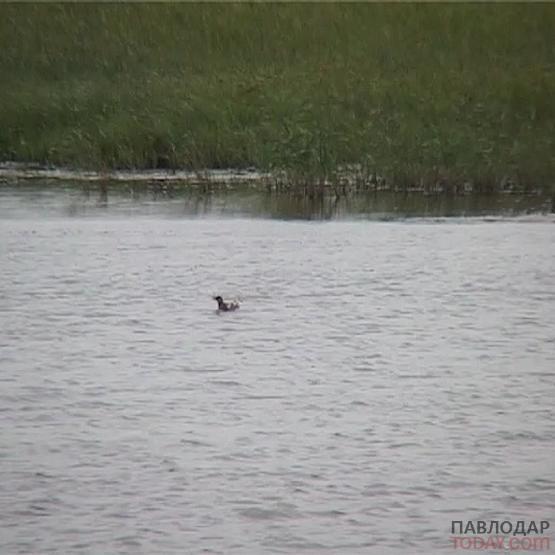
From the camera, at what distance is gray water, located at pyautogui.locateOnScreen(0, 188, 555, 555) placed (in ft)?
26.3

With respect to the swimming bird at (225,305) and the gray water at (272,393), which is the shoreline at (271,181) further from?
the swimming bird at (225,305)

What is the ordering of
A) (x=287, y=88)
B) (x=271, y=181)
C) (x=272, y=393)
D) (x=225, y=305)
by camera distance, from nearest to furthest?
(x=272, y=393) < (x=225, y=305) < (x=271, y=181) < (x=287, y=88)

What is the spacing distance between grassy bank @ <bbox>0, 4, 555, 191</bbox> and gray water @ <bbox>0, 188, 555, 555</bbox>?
440 centimetres

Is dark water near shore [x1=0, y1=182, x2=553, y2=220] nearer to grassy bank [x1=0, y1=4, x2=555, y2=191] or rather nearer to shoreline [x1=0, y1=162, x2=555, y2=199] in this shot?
shoreline [x1=0, y1=162, x2=555, y2=199]

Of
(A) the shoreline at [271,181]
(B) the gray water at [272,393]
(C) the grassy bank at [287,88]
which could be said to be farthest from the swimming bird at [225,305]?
(C) the grassy bank at [287,88]

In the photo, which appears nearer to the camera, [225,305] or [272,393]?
[272,393]

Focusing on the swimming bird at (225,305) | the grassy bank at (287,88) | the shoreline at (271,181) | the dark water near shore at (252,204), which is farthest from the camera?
the grassy bank at (287,88)

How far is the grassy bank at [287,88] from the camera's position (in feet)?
72.5

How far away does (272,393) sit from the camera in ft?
34.2

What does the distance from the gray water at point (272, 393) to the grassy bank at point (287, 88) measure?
4.40m

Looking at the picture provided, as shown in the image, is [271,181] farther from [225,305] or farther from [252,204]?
[225,305]

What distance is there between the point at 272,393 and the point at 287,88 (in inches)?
594

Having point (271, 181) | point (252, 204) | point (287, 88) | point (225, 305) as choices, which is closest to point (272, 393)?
point (225, 305)

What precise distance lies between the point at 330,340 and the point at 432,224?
7063mm
